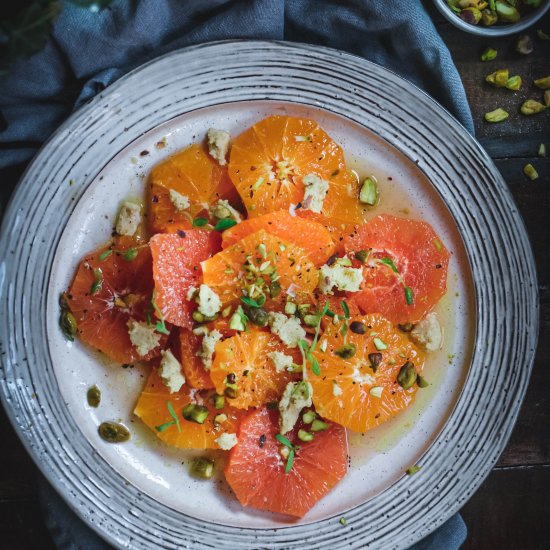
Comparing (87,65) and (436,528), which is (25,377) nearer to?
(87,65)

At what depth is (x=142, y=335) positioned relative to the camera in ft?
7.29

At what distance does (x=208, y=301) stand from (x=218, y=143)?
22.5 inches

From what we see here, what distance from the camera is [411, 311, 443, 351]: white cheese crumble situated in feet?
7.86

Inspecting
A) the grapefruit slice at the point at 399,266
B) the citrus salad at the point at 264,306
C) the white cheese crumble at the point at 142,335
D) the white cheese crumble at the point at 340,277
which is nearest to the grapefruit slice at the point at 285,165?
the citrus salad at the point at 264,306

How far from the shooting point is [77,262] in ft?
7.63

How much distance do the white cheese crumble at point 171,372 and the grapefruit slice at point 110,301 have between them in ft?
0.18

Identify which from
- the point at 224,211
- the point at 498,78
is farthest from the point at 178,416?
the point at 498,78

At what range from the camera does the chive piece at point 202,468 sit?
7.73 feet

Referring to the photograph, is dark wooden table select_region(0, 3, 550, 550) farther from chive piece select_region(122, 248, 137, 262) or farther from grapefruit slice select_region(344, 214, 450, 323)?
chive piece select_region(122, 248, 137, 262)

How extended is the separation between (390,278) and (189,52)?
107 cm

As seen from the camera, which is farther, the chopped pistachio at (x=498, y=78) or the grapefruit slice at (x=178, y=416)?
the chopped pistachio at (x=498, y=78)

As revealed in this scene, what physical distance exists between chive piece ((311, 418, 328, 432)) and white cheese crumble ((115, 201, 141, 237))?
0.94 m

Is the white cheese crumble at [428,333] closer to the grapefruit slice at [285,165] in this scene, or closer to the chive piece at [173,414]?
the grapefruit slice at [285,165]

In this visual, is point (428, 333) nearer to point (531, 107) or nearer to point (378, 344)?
point (378, 344)
